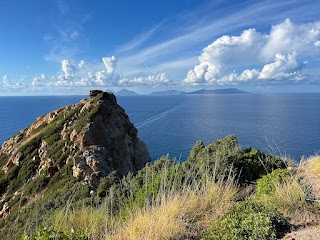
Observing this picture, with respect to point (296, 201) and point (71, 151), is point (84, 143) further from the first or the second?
point (296, 201)

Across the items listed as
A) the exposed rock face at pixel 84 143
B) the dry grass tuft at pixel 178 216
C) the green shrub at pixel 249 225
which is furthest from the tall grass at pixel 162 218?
the exposed rock face at pixel 84 143

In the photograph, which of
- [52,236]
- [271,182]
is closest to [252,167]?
[271,182]

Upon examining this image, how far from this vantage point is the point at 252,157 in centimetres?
900

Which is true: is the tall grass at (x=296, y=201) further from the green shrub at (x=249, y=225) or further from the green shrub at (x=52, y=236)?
the green shrub at (x=52, y=236)

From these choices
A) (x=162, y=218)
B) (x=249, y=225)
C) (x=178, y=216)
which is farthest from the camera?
(x=178, y=216)

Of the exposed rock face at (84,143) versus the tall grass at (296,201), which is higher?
the tall grass at (296,201)

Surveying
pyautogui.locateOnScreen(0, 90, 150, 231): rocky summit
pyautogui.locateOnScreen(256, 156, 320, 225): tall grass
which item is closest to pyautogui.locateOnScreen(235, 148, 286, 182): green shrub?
pyautogui.locateOnScreen(256, 156, 320, 225): tall grass

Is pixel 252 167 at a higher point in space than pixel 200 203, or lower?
lower

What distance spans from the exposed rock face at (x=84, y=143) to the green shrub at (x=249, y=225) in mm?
28281

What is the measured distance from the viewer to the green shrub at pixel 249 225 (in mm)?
4133

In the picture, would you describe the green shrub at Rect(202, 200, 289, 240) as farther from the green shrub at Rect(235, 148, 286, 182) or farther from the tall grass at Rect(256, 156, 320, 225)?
the green shrub at Rect(235, 148, 286, 182)

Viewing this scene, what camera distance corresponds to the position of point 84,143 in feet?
129

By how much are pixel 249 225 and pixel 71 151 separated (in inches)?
1489

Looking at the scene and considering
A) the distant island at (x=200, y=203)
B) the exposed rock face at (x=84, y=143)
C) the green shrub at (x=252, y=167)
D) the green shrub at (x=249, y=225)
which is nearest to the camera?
the green shrub at (x=249, y=225)
